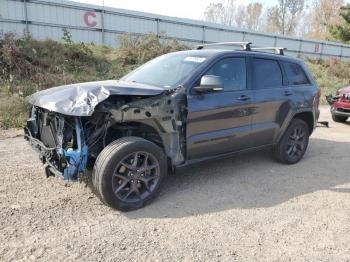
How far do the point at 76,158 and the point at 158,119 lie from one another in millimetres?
1015

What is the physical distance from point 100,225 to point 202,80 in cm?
203

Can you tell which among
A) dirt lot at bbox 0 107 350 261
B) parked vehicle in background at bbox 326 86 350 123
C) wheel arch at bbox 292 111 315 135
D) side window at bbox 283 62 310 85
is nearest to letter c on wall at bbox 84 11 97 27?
parked vehicle in background at bbox 326 86 350 123

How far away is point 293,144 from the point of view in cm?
589

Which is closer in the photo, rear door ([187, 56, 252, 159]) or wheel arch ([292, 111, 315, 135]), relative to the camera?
rear door ([187, 56, 252, 159])

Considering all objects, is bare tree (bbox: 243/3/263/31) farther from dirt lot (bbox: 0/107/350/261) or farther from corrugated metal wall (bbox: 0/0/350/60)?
dirt lot (bbox: 0/107/350/261)

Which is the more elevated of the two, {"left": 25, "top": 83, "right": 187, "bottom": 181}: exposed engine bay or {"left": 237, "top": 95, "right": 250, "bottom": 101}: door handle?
{"left": 237, "top": 95, "right": 250, "bottom": 101}: door handle

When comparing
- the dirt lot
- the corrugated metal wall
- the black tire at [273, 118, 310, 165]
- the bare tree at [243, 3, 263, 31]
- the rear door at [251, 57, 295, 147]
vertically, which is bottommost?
the dirt lot

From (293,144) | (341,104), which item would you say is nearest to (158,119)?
(293,144)

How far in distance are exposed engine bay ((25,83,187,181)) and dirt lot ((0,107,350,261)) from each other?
0.48 meters

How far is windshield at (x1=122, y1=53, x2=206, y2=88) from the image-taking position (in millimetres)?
4475

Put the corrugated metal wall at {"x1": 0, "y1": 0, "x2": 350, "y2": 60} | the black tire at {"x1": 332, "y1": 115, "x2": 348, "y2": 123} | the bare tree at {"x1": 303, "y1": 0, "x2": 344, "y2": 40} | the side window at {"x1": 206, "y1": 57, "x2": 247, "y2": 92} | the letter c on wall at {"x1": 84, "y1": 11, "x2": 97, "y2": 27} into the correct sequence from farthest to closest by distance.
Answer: the bare tree at {"x1": 303, "y1": 0, "x2": 344, "y2": 40} < the letter c on wall at {"x1": 84, "y1": 11, "x2": 97, "y2": 27} < the corrugated metal wall at {"x1": 0, "y1": 0, "x2": 350, "y2": 60} < the black tire at {"x1": 332, "y1": 115, "x2": 348, "y2": 123} < the side window at {"x1": 206, "y1": 57, "x2": 247, "y2": 92}

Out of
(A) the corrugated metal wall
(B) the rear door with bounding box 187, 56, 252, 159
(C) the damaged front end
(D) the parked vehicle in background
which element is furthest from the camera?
(A) the corrugated metal wall

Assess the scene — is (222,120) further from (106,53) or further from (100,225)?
(106,53)

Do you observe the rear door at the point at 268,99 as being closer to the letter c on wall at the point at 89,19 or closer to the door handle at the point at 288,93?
the door handle at the point at 288,93
